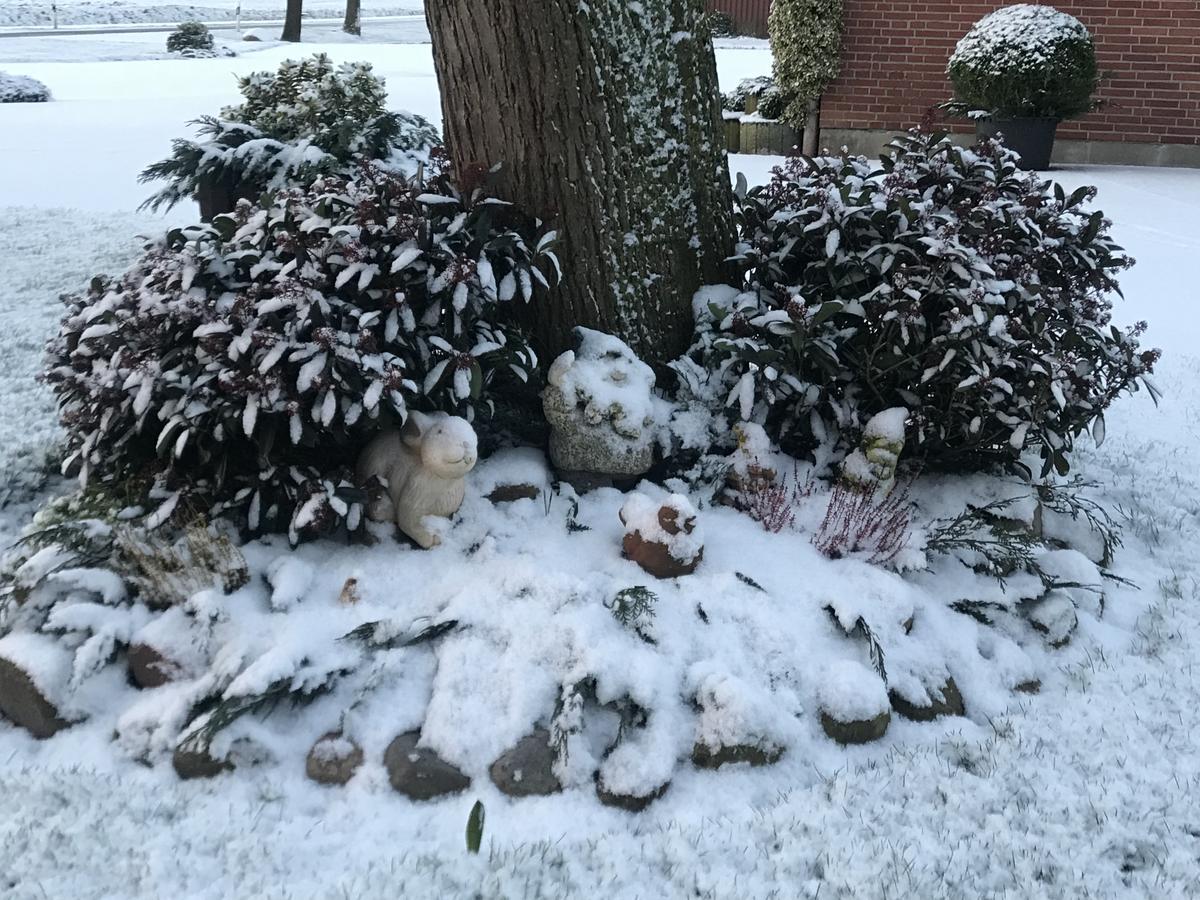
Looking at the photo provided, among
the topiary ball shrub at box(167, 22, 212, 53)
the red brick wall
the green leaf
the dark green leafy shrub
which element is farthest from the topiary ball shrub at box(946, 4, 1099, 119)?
the topiary ball shrub at box(167, 22, 212, 53)

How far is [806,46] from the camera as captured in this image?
10703 mm

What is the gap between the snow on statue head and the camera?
327 centimetres

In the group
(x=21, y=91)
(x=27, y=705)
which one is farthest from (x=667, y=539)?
(x=21, y=91)

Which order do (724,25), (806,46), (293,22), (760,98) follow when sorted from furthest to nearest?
(293,22), (724,25), (760,98), (806,46)

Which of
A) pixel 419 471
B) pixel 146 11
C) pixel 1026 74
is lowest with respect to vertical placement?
pixel 419 471

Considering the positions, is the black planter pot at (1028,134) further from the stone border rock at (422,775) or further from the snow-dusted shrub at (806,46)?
the stone border rock at (422,775)

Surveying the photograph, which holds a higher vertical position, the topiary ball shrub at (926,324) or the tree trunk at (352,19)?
the tree trunk at (352,19)

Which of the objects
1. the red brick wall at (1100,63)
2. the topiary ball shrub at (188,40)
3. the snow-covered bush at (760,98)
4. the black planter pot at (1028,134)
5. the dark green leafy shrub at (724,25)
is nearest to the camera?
the black planter pot at (1028,134)

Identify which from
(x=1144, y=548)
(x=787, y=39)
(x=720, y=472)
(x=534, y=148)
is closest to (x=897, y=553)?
(x=720, y=472)

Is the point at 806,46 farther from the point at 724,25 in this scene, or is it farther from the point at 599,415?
the point at 724,25

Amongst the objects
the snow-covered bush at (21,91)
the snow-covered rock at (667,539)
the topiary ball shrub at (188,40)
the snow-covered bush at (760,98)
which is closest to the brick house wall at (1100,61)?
the snow-covered bush at (760,98)

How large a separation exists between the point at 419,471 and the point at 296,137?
11.7ft

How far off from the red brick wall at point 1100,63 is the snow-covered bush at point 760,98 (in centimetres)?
67

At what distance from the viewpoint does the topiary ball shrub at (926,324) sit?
10.9ft
